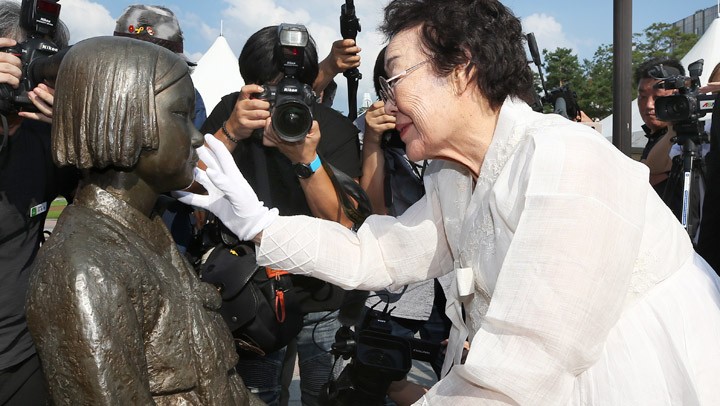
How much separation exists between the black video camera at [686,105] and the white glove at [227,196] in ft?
9.40

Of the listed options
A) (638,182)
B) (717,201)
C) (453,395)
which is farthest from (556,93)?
(453,395)

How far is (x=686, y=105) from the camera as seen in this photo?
3.97 m

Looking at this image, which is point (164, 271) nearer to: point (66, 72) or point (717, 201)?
point (66, 72)

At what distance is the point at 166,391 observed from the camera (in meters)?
1.48

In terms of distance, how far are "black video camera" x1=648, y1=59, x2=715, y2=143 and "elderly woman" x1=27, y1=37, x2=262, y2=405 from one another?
10.9 feet

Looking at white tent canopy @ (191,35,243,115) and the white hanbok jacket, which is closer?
the white hanbok jacket

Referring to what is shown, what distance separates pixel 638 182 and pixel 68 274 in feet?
4.31

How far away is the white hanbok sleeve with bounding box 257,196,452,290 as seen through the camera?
7.16 feet

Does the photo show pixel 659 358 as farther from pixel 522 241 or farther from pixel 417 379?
pixel 417 379

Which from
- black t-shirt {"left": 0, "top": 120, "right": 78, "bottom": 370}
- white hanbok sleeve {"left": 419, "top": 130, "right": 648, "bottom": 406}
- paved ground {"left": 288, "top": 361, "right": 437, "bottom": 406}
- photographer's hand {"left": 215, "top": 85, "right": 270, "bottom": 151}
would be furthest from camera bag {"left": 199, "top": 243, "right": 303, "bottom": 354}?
paved ground {"left": 288, "top": 361, "right": 437, "bottom": 406}

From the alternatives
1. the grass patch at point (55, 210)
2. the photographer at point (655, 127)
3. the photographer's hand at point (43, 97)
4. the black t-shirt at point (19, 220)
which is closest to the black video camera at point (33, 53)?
the photographer's hand at point (43, 97)

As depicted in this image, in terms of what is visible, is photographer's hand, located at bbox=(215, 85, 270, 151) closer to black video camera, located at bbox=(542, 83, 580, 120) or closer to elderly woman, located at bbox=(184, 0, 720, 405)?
elderly woman, located at bbox=(184, 0, 720, 405)

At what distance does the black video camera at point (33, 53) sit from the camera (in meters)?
1.88

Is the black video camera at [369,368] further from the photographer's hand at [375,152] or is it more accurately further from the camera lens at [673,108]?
the camera lens at [673,108]
